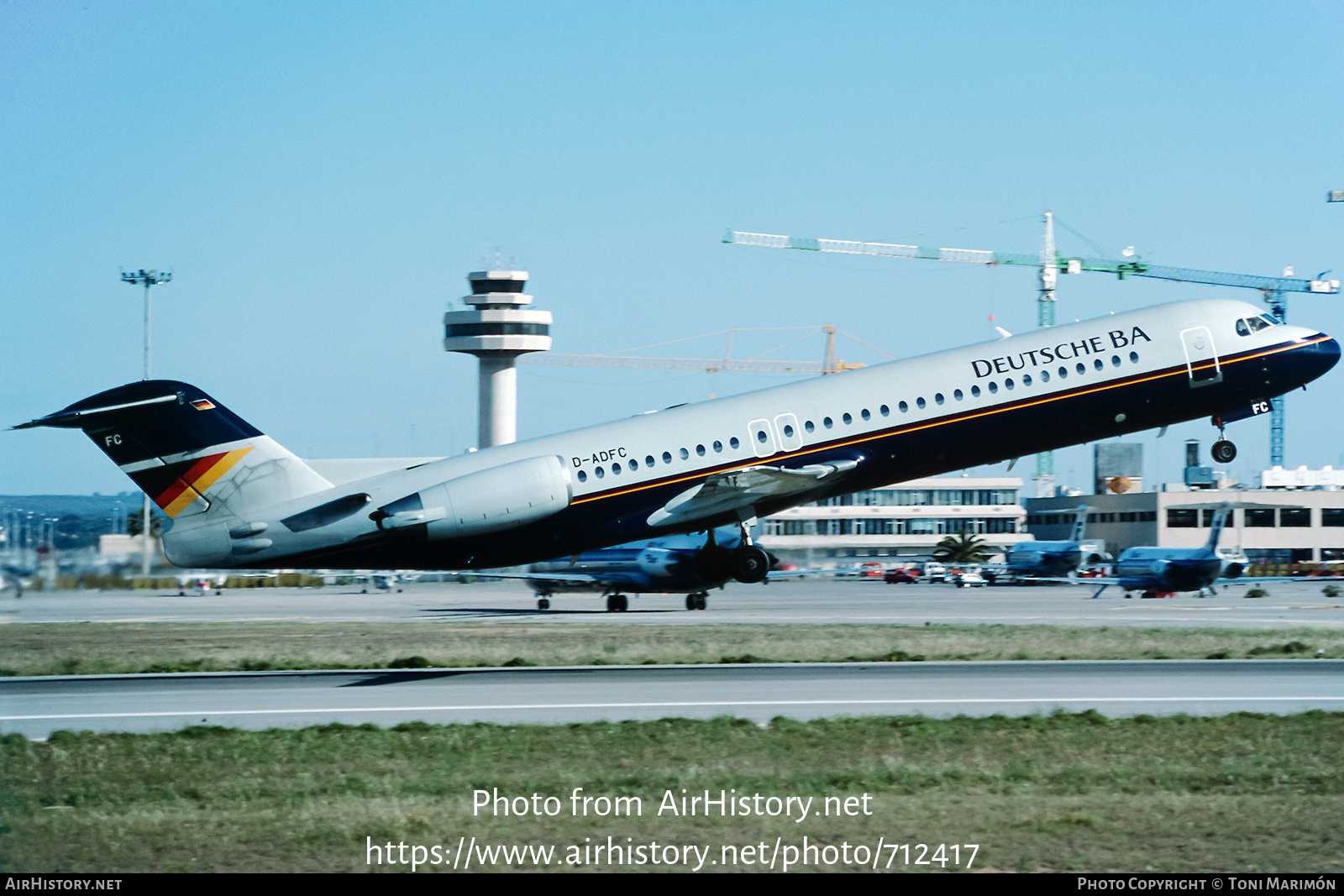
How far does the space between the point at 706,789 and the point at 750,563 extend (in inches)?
625

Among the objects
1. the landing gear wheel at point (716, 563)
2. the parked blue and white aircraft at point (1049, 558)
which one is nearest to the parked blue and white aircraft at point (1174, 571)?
the parked blue and white aircraft at point (1049, 558)

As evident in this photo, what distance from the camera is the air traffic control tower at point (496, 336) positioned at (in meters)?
120

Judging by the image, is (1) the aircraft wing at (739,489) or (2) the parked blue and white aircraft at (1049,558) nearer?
(1) the aircraft wing at (739,489)

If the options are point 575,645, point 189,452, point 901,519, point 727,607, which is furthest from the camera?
point 901,519

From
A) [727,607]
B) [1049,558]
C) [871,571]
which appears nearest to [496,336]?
[871,571]

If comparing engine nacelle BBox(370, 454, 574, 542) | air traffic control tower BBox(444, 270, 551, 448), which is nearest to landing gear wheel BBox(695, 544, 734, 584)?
engine nacelle BBox(370, 454, 574, 542)

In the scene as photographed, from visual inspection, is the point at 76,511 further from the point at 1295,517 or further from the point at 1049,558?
the point at 1295,517

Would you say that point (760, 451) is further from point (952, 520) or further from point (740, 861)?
point (952, 520)

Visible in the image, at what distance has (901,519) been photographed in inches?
4919

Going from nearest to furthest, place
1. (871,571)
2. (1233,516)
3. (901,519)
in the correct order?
(871,571) < (1233,516) < (901,519)

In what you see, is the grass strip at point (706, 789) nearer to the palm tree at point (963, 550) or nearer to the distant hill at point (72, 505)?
the distant hill at point (72, 505)

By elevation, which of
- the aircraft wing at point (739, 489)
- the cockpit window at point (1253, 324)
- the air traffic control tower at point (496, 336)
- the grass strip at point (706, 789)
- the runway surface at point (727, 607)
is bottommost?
the runway surface at point (727, 607)

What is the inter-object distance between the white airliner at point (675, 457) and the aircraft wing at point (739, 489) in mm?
45

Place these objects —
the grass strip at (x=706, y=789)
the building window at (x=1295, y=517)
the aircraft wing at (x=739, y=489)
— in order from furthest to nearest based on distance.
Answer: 1. the building window at (x=1295, y=517)
2. the aircraft wing at (x=739, y=489)
3. the grass strip at (x=706, y=789)
